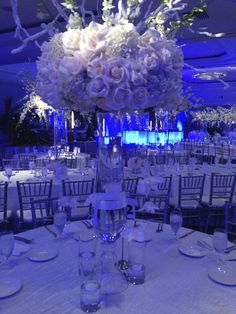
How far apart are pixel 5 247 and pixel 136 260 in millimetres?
592

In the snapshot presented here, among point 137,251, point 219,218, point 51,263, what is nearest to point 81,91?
point 137,251

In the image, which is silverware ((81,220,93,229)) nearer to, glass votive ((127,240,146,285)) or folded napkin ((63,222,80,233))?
folded napkin ((63,222,80,233))

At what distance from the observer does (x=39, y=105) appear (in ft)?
21.3

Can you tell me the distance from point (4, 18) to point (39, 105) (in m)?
1.61

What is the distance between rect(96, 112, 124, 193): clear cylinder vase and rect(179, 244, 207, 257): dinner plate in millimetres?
563

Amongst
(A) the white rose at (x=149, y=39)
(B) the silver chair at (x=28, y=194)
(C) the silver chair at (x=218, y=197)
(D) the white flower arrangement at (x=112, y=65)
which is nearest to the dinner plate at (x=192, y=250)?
(D) the white flower arrangement at (x=112, y=65)

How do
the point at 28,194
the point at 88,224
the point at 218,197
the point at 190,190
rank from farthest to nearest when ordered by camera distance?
1. the point at 190,190
2. the point at 218,197
3. the point at 28,194
4. the point at 88,224

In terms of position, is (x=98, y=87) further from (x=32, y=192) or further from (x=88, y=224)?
(x=32, y=192)

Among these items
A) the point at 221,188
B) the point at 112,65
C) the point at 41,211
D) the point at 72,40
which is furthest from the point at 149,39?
the point at 221,188

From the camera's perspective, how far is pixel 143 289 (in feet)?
4.65

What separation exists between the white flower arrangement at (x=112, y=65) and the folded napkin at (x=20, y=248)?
83cm

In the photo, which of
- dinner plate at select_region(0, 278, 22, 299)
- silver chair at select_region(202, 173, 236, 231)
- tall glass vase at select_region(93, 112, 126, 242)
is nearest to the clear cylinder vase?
tall glass vase at select_region(93, 112, 126, 242)

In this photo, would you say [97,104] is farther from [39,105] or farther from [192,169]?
[39,105]

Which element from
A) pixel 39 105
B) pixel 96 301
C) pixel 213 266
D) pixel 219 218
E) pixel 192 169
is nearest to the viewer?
pixel 96 301
